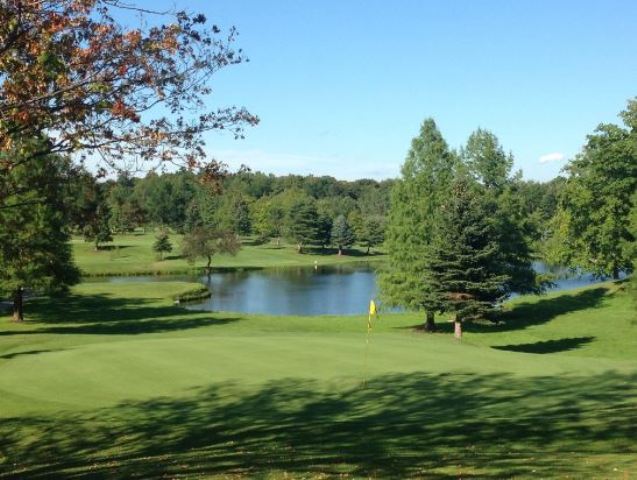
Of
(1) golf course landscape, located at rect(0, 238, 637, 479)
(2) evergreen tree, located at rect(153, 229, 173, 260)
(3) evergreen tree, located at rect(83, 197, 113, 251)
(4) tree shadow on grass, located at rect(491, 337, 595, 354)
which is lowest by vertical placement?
(4) tree shadow on grass, located at rect(491, 337, 595, 354)

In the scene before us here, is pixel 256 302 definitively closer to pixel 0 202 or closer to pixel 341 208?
pixel 0 202

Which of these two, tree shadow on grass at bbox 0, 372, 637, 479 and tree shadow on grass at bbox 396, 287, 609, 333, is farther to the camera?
tree shadow on grass at bbox 396, 287, 609, 333

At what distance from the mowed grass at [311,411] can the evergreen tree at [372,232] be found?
320ft

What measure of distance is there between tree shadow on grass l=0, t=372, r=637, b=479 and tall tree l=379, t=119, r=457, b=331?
2115cm

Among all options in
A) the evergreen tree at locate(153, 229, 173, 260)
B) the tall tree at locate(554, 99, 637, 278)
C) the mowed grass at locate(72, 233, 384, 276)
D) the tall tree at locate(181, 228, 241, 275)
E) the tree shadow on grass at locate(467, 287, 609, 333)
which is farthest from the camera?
the evergreen tree at locate(153, 229, 173, 260)

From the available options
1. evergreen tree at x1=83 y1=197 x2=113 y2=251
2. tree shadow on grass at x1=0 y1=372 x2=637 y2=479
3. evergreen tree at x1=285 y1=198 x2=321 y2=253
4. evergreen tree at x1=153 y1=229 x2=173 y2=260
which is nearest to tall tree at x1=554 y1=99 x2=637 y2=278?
tree shadow on grass at x1=0 y1=372 x2=637 y2=479

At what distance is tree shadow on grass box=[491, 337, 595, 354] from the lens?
99.3ft

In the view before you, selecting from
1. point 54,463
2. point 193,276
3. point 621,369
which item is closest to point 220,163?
point 54,463

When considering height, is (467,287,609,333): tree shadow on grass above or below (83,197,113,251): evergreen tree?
below

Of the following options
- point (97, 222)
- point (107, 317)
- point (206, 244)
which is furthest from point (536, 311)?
point (206, 244)

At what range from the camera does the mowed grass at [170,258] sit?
3280 inches

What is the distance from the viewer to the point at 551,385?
15070 millimetres

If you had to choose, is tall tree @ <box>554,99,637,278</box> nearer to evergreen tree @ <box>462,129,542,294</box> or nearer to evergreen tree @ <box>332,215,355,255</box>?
evergreen tree @ <box>462,129,542,294</box>

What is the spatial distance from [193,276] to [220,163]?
239 ft
